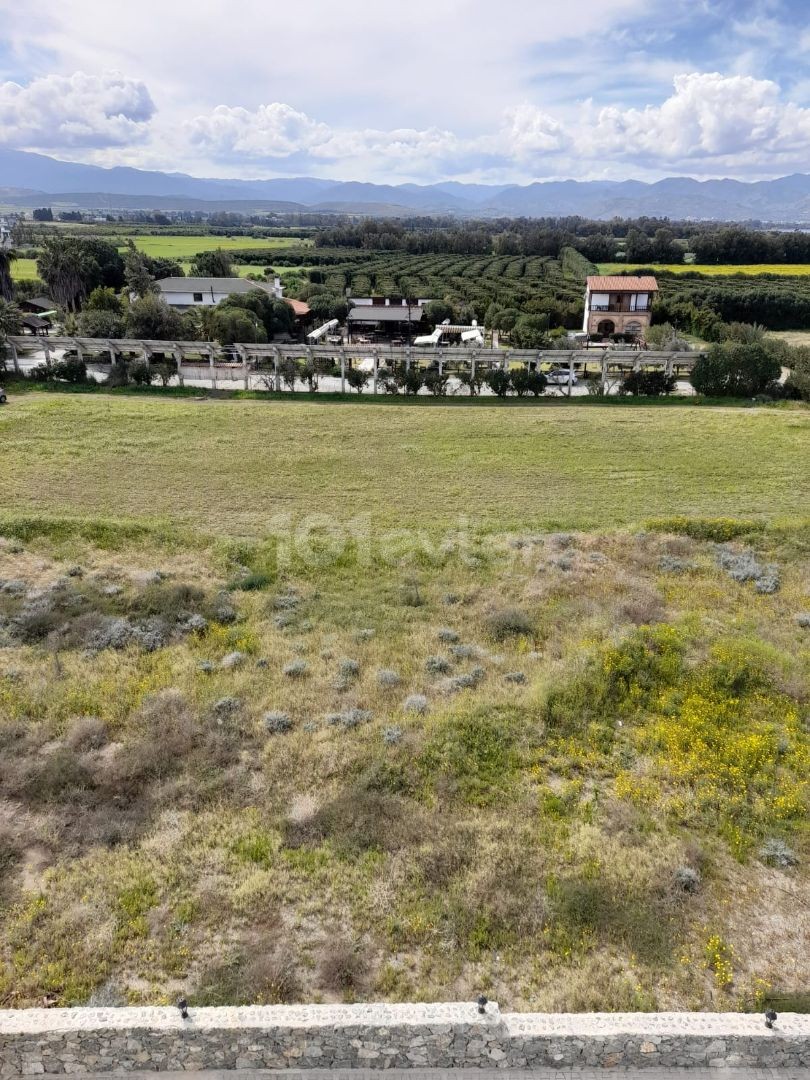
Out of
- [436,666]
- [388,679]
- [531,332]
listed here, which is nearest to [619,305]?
[531,332]

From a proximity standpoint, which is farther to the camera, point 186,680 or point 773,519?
point 773,519

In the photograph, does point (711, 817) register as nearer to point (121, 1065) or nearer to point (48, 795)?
point (121, 1065)

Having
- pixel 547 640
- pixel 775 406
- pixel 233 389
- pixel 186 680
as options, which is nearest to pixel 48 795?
pixel 186 680

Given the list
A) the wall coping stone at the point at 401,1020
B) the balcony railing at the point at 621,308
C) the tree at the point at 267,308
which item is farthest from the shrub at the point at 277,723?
the balcony railing at the point at 621,308

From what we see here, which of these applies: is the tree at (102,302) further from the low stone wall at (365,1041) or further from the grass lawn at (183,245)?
the low stone wall at (365,1041)

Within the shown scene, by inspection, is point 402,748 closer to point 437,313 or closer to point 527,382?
point 527,382

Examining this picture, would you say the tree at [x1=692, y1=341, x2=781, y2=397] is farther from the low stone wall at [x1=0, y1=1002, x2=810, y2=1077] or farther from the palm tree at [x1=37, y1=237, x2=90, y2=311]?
the palm tree at [x1=37, y1=237, x2=90, y2=311]
